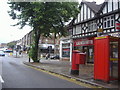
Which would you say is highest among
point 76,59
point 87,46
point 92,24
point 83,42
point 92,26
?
point 92,24

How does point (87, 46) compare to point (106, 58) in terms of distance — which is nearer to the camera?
point (106, 58)

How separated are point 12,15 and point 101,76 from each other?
1876 cm

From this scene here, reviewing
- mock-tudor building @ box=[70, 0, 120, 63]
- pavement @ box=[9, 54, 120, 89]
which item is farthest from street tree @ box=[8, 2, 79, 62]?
pavement @ box=[9, 54, 120, 89]

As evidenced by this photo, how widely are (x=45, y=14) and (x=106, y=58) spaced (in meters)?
14.5

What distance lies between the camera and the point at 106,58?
9180 millimetres

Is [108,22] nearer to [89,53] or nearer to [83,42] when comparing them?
[83,42]

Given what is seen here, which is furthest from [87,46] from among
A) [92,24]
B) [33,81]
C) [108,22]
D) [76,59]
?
[33,81]

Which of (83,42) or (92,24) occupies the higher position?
(92,24)

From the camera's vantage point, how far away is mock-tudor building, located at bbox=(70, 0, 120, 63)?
21.7 metres

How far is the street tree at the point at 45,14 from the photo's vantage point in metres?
22.0

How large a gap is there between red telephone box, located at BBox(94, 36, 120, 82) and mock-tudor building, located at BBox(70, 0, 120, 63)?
10230 millimetres

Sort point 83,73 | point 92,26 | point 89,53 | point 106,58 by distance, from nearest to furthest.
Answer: point 106,58
point 83,73
point 92,26
point 89,53

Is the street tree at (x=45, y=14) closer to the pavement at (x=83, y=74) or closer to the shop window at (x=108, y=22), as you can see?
the shop window at (x=108, y=22)

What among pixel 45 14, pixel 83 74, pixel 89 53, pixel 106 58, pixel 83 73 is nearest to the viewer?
pixel 106 58
